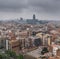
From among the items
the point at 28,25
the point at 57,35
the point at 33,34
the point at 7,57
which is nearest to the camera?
the point at 7,57

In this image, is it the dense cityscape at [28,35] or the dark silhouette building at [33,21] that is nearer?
the dense cityscape at [28,35]

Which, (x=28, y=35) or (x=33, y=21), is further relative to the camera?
(x=33, y=21)

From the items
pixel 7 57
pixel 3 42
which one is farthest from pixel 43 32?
pixel 7 57

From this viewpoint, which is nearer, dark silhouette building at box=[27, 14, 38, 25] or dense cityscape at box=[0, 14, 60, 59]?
dense cityscape at box=[0, 14, 60, 59]

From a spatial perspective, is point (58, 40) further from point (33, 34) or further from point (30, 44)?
point (33, 34)

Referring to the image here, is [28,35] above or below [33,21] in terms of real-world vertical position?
below

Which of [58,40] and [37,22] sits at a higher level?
[37,22]

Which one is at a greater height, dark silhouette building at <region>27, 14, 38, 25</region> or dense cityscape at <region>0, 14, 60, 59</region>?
dark silhouette building at <region>27, 14, 38, 25</region>

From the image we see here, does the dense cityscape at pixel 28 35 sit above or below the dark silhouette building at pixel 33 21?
below
